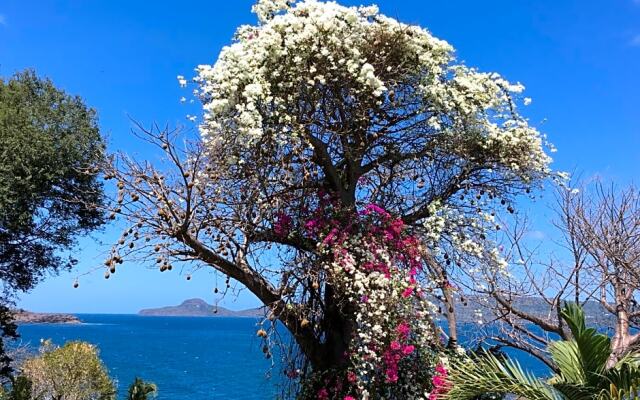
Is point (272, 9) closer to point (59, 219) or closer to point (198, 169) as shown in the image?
point (198, 169)

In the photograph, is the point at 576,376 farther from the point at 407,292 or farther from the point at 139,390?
the point at 139,390

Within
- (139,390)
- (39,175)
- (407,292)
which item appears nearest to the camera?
(407,292)

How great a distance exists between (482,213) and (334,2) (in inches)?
118

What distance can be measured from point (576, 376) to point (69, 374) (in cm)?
1349

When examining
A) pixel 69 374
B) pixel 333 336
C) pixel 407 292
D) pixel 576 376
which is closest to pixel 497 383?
pixel 576 376

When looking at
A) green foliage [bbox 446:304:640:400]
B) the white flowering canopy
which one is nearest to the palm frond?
green foliage [bbox 446:304:640:400]

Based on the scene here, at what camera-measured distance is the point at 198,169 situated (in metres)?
7.02

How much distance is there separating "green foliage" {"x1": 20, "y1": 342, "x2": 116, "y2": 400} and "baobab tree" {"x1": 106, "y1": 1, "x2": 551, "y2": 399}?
9.58 metres

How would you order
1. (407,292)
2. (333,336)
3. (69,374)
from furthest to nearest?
(69,374) < (333,336) < (407,292)

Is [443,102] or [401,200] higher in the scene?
[443,102]

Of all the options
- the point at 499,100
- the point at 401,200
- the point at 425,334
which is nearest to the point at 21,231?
the point at 401,200

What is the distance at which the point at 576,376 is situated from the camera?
18.2 feet

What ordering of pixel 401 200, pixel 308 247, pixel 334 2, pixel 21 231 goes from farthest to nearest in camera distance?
pixel 21 231
pixel 401 200
pixel 308 247
pixel 334 2

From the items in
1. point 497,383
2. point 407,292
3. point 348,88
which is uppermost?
point 348,88
